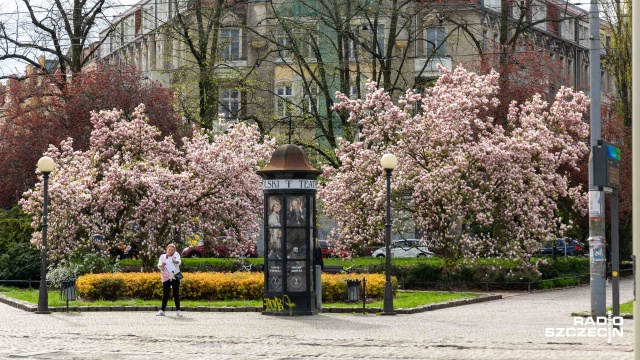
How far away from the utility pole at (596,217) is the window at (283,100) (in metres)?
27.5

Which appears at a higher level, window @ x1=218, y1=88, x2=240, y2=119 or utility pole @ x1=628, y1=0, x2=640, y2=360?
window @ x1=218, y1=88, x2=240, y2=119

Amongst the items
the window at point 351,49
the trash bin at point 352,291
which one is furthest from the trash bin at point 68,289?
the window at point 351,49

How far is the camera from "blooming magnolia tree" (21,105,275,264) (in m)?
35.7

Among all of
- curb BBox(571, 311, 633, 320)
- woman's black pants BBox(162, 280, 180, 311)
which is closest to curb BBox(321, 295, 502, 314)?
woman's black pants BBox(162, 280, 180, 311)

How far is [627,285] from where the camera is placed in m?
40.2

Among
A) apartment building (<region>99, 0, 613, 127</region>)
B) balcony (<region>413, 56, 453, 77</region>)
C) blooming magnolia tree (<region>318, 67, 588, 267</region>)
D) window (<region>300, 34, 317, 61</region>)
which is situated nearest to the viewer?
blooming magnolia tree (<region>318, 67, 588, 267</region>)

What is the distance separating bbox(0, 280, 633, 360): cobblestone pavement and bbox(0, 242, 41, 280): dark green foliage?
10383 mm

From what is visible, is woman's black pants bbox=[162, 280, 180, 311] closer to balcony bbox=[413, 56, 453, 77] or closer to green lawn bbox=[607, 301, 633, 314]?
green lawn bbox=[607, 301, 633, 314]

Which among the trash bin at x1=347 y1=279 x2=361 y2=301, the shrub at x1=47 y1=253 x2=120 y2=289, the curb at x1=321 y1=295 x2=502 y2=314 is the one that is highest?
the shrub at x1=47 y1=253 x2=120 y2=289

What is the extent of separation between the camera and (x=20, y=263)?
126ft

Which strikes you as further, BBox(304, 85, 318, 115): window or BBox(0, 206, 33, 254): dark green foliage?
BBox(304, 85, 318, 115): window

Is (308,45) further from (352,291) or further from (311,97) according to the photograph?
(352,291)

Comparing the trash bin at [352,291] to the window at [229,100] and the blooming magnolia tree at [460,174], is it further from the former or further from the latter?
the window at [229,100]

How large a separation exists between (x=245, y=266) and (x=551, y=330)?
64.5 ft
